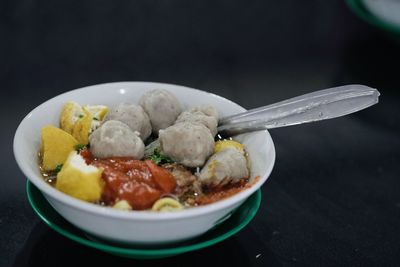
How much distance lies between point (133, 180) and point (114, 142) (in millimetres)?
83

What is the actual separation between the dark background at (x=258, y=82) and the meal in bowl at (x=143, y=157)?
13 centimetres

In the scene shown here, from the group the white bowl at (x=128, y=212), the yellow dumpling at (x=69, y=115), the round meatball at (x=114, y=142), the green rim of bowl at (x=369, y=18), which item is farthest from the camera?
the green rim of bowl at (x=369, y=18)

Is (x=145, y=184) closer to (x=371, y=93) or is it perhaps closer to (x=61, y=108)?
(x=61, y=108)

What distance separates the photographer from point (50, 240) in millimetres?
1034

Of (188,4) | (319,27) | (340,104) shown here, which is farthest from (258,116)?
(319,27)

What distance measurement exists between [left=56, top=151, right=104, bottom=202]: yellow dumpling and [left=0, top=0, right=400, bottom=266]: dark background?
15cm

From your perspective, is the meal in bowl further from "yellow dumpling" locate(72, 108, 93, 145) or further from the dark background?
the dark background

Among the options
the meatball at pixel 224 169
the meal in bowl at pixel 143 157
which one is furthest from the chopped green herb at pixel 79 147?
the meatball at pixel 224 169

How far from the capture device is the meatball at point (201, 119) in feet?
3.60

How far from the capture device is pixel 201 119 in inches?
43.3

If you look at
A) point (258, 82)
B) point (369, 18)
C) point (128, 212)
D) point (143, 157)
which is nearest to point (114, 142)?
point (143, 157)

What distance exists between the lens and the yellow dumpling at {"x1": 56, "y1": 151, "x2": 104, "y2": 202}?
35.1 inches

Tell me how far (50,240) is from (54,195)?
21 cm

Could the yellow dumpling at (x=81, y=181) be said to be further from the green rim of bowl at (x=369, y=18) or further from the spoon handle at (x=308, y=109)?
the green rim of bowl at (x=369, y=18)
